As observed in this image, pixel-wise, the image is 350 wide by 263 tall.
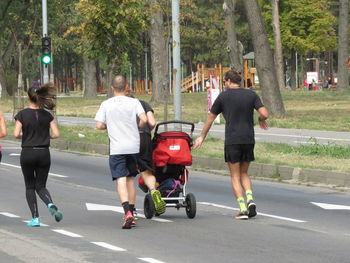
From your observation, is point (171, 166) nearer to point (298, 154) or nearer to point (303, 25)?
point (298, 154)

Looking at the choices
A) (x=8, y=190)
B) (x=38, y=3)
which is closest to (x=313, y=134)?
(x=8, y=190)

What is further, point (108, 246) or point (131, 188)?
point (131, 188)

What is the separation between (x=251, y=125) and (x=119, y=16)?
2052cm

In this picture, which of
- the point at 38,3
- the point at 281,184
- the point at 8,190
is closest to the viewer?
the point at 8,190

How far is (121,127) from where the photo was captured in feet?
41.6

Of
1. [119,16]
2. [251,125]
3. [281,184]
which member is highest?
[119,16]

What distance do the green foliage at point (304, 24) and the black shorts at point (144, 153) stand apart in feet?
283

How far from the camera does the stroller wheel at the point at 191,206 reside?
13.5 meters

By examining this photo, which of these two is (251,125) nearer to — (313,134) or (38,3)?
(313,134)

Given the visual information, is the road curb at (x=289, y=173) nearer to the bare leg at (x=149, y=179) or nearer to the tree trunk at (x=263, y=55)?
the bare leg at (x=149, y=179)

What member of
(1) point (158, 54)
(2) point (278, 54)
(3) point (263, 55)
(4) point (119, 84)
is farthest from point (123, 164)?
(2) point (278, 54)

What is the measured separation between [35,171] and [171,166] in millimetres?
1708

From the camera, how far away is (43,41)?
125 feet

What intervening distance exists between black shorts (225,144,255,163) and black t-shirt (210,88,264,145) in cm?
7
